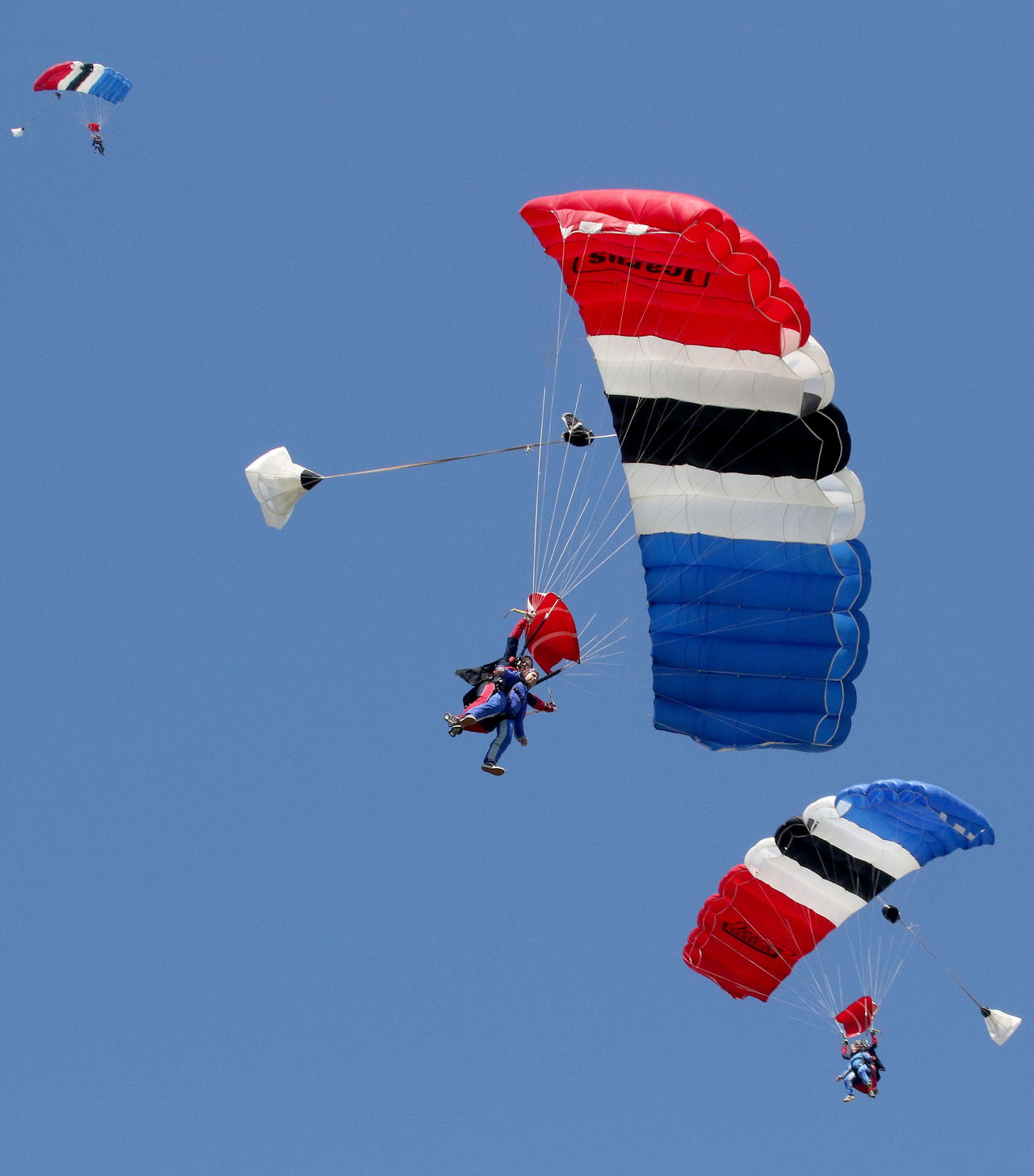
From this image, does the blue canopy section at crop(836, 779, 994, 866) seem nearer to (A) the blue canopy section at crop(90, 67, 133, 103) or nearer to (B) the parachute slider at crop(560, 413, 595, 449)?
(B) the parachute slider at crop(560, 413, 595, 449)

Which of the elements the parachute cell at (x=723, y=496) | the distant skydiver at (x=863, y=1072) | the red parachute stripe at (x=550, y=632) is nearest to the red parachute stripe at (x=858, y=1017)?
the distant skydiver at (x=863, y=1072)

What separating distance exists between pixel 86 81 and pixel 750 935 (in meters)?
17.3

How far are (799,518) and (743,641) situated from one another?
1.14 m

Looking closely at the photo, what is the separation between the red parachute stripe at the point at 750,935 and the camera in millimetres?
17234

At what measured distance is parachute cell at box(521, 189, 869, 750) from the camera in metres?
15.9

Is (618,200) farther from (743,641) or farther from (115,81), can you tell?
(115,81)

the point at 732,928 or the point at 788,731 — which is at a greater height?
the point at 788,731

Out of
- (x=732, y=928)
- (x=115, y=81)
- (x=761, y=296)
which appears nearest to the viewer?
(x=761, y=296)

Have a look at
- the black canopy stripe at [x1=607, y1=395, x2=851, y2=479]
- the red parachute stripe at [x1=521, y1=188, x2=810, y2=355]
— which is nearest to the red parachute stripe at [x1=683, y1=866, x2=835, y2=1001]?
the black canopy stripe at [x1=607, y1=395, x2=851, y2=479]

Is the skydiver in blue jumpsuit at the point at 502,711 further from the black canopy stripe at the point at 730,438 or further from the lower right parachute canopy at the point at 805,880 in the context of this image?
the lower right parachute canopy at the point at 805,880

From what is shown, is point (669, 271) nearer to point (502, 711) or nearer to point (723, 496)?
point (723, 496)

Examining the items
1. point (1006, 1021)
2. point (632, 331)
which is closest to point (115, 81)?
point (632, 331)

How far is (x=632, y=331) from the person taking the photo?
1625 centimetres

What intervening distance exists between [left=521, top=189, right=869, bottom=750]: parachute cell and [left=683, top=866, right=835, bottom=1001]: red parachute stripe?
1523 millimetres
